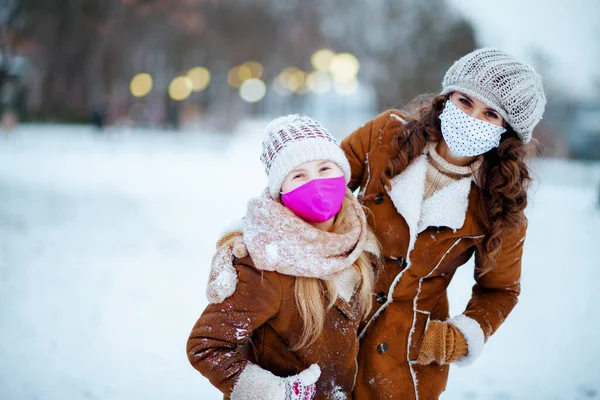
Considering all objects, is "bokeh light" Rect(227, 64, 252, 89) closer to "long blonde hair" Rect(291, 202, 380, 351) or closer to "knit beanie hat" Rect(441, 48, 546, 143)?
"knit beanie hat" Rect(441, 48, 546, 143)

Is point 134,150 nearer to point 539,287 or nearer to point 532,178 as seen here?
point 539,287

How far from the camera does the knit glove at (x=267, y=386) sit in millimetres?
2150

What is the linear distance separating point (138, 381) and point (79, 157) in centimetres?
1758

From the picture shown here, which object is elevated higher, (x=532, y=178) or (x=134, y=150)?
(x=134, y=150)

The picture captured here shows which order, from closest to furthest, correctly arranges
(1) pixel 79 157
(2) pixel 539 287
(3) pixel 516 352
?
(3) pixel 516 352 < (2) pixel 539 287 < (1) pixel 79 157

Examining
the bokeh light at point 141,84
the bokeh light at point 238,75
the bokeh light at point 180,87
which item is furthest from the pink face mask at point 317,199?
the bokeh light at point 180,87

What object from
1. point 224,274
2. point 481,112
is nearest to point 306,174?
point 224,274

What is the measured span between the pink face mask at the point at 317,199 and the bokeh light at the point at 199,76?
43.8m

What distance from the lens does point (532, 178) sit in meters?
2.70

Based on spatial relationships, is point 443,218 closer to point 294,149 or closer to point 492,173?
point 492,173

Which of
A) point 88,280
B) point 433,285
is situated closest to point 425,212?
point 433,285

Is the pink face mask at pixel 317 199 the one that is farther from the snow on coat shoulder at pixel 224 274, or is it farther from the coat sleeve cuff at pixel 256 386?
the coat sleeve cuff at pixel 256 386

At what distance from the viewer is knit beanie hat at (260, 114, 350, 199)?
7.76ft

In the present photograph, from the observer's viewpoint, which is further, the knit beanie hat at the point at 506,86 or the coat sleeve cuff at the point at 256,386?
the knit beanie hat at the point at 506,86
